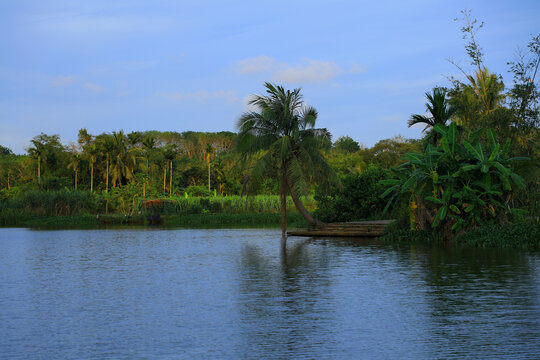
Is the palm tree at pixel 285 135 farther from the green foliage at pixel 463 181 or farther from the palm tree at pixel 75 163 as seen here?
the palm tree at pixel 75 163

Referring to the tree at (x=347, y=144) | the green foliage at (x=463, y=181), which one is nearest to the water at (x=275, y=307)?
the green foliage at (x=463, y=181)

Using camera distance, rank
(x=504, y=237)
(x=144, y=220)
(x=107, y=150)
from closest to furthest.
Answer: (x=504, y=237) < (x=144, y=220) < (x=107, y=150)

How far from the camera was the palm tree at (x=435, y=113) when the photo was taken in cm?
2525

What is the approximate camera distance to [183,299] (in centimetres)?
1123

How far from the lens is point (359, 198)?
108ft

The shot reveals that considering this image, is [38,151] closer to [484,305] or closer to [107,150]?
[107,150]

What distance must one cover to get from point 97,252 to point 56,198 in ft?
99.6

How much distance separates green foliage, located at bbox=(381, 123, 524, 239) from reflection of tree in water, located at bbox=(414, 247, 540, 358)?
4.53 meters

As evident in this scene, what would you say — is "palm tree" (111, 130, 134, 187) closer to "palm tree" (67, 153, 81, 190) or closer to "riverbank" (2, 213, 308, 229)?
Answer: "palm tree" (67, 153, 81, 190)

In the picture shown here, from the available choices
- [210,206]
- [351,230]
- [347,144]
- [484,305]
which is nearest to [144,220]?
[210,206]

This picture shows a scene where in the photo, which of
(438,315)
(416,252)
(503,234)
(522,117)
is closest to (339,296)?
(438,315)

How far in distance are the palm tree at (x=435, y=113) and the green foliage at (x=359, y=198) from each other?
20.8ft

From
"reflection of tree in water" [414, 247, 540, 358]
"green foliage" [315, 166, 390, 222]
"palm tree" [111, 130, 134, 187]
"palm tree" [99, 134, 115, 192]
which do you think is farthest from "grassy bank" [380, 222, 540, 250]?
"palm tree" [111, 130, 134, 187]

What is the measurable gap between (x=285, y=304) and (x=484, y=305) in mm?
3300
